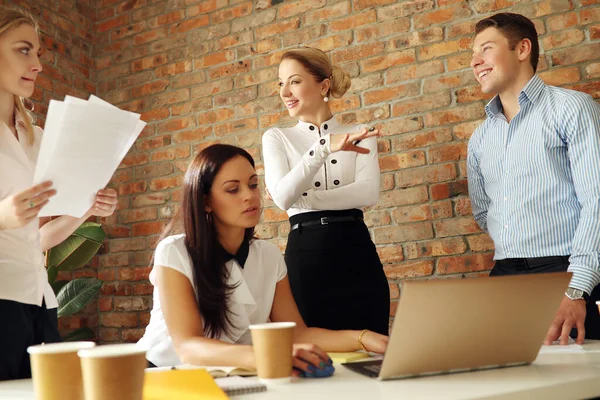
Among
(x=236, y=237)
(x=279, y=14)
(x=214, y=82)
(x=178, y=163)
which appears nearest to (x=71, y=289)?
(x=178, y=163)

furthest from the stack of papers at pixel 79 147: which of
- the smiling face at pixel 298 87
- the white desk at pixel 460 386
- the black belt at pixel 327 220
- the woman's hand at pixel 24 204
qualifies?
the smiling face at pixel 298 87

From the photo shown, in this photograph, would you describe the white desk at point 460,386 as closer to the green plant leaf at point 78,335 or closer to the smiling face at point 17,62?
the smiling face at point 17,62

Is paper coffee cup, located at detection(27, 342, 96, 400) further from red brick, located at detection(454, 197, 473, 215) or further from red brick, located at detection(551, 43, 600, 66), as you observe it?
red brick, located at detection(551, 43, 600, 66)

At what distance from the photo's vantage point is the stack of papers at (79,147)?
1.21 metres

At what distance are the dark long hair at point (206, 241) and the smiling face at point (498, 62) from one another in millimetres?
972

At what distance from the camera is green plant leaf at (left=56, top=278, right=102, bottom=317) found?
2.88 m

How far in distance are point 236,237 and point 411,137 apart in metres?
1.32

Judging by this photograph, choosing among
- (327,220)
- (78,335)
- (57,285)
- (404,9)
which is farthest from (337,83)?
(78,335)

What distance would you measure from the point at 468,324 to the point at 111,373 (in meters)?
0.53

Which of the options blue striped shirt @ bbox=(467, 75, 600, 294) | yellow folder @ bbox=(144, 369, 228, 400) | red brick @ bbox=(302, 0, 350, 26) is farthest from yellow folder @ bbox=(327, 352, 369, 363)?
red brick @ bbox=(302, 0, 350, 26)

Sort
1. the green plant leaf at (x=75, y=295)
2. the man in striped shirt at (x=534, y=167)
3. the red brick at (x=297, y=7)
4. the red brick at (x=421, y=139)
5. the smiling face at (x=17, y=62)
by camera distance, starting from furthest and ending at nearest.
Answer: the red brick at (x=297, y=7), the green plant leaf at (x=75, y=295), the red brick at (x=421, y=139), the man in striped shirt at (x=534, y=167), the smiling face at (x=17, y=62)

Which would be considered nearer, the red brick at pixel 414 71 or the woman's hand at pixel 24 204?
the woman's hand at pixel 24 204

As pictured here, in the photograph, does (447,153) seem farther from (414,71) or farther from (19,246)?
(19,246)

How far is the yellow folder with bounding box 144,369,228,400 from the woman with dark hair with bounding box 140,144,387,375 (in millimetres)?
168
